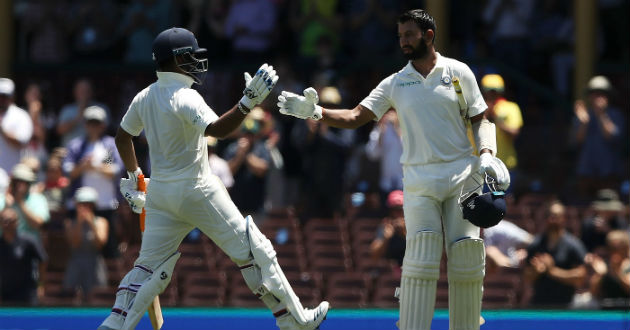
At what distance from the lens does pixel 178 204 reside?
8.55 metres

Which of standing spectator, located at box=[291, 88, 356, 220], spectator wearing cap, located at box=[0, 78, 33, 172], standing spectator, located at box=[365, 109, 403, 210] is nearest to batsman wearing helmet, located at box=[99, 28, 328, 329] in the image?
spectator wearing cap, located at box=[0, 78, 33, 172]

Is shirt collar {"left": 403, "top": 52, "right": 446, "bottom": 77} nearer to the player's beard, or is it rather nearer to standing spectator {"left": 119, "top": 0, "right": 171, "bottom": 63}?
the player's beard

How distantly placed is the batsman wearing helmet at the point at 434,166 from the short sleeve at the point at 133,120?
3.04 feet

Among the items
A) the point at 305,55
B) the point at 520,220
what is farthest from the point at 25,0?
the point at 520,220

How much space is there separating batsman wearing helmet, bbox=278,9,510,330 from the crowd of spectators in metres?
3.62

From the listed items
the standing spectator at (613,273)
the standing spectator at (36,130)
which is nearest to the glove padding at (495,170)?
the standing spectator at (613,273)

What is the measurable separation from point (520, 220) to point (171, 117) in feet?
18.6

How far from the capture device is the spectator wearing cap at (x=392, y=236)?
12.7 m

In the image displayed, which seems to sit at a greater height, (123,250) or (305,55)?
(305,55)

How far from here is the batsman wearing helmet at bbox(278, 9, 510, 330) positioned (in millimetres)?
8406

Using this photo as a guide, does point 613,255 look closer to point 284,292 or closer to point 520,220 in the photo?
point 520,220

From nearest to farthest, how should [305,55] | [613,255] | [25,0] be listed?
[613,255]
[305,55]
[25,0]

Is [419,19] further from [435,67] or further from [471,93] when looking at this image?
[471,93]

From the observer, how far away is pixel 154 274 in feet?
28.4
